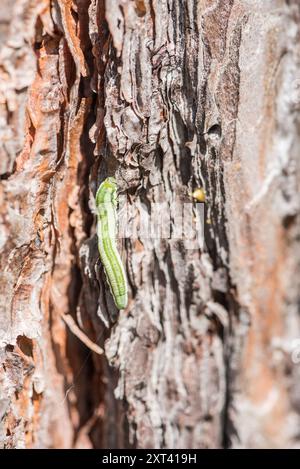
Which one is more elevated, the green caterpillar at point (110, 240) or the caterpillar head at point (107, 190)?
the caterpillar head at point (107, 190)

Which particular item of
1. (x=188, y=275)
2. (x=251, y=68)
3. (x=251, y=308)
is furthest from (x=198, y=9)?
(x=251, y=308)

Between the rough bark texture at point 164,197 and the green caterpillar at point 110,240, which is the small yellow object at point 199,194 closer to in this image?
the rough bark texture at point 164,197

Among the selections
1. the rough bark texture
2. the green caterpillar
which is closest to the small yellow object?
the rough bark texture

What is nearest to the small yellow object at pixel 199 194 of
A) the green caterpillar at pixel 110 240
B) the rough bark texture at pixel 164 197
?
the rough bark texture at pixel 164 197

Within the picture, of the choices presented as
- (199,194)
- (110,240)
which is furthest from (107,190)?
(199,194)

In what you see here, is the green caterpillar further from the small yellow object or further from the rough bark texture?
the small yellow object

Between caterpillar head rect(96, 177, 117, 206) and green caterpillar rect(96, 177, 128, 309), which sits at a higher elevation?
caterpillar head rect(96, 177, 117, 206)

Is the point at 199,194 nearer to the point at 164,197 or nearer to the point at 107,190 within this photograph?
the point at 164,197
